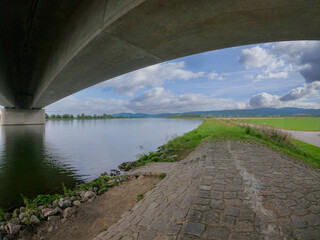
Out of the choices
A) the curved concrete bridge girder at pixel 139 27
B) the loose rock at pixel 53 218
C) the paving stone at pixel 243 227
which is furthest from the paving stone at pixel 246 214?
the loose rock at pixel 53 218

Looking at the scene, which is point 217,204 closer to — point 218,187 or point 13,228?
point 218,187

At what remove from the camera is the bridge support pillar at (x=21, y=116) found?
40419 millimetres

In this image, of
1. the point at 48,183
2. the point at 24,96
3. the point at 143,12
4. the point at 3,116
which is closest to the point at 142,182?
the point at 48,183

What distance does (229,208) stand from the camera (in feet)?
11.0

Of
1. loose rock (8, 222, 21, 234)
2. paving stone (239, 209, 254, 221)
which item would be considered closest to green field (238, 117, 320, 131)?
paving stone (239, 209, 254, 221)

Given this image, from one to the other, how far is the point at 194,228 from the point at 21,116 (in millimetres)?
50644

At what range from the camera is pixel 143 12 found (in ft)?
14.0

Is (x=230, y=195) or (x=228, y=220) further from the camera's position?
(x=230, y=195)

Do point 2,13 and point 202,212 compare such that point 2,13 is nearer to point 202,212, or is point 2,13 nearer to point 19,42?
point 19,42

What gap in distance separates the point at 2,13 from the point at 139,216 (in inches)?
343

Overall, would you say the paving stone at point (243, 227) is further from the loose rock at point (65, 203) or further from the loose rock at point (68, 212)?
the loose rock at point (65, 203)

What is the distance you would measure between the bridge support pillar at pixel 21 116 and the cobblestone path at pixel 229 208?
47822mm

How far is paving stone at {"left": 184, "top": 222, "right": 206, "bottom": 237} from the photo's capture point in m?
2.75

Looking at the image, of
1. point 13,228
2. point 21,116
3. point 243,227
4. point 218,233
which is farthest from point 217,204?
point 21,116
